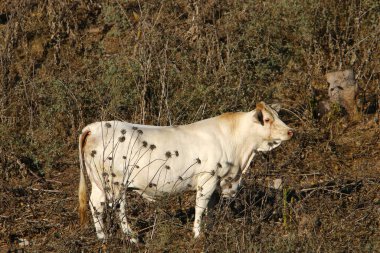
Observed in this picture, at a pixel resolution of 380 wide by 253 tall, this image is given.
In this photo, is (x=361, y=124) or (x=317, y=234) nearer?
(x=317, y=234)

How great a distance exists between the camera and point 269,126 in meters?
9.17

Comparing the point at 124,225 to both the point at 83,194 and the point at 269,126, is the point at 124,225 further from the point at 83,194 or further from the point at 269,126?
the point at 269,126

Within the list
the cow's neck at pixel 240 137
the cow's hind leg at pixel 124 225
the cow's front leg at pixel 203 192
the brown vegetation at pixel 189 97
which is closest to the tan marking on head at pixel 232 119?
the cow's neck at pixel 240 137

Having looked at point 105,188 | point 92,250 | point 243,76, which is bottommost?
point 92,250

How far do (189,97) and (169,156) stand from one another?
3.19 metres

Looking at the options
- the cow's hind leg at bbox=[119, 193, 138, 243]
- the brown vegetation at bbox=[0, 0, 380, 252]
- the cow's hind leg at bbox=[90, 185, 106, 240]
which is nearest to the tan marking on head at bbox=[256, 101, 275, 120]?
the brown vegetation at bbox=[0, 0, 380, 252]

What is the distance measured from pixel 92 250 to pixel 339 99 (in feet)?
17.4

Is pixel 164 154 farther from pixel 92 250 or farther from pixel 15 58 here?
pixel 15 58

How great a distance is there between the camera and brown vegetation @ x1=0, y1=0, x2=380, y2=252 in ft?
28.5

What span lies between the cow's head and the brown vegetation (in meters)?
0.51

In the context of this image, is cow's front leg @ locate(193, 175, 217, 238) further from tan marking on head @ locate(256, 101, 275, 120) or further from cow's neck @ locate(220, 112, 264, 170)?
tan marking on head @ locate(256, 101, 275, 120)

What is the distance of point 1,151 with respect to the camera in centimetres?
1061

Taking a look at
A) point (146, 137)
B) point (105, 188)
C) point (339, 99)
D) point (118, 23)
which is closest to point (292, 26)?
point (339, 99)

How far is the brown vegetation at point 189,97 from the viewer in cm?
870
